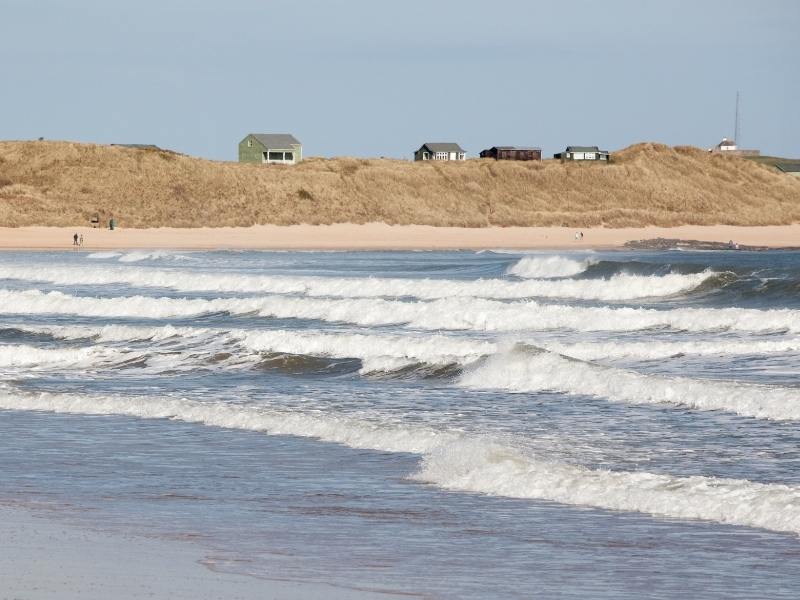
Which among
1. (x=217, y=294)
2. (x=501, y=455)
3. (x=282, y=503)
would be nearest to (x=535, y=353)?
(x=501, y=455)

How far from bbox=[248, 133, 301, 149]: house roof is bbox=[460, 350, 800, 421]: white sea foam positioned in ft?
386

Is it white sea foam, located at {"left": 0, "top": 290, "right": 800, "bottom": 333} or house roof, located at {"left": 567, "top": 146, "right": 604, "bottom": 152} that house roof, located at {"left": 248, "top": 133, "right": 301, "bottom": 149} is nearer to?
house roof, located at {"left": 567, "top": 146, "right": 604, "bottom": 152}

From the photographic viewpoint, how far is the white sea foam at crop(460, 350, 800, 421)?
1678 centimetres

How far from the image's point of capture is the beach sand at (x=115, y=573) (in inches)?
342

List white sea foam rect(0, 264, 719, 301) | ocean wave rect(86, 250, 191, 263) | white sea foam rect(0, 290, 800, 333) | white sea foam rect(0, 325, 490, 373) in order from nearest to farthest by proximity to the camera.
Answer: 1. white sea foam rect(0, 325, 490, 373)
2. white sea foam rect(0, 290, 800, 333)
3. white sea foam rect(0, 264, 719, 301)
4. ocean wave rect(86, 250, 191, 263)

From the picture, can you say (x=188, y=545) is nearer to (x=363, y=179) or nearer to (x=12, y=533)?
(x=12, y=533)

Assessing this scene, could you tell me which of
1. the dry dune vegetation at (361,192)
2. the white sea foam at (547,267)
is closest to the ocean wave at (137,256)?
the white sea foam at (547,267)

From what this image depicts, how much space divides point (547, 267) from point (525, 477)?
40.9 metres

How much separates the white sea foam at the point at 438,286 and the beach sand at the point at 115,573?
2899 cm

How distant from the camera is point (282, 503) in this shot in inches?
471

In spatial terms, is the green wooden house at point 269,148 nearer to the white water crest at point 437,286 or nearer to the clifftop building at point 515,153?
the clifftop building at point 515,153

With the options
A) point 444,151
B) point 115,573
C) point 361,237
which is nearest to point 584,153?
point 444,151

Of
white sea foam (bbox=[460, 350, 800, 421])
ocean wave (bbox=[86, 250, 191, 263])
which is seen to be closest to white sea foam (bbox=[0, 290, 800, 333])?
white sea foam (bbox=[460, 350, 800, 421])

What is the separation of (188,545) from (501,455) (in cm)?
409
